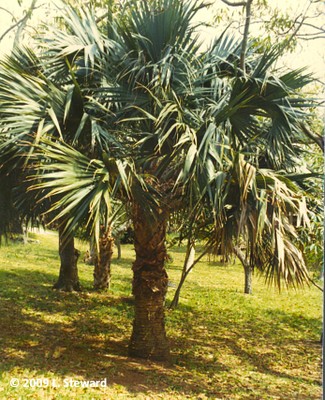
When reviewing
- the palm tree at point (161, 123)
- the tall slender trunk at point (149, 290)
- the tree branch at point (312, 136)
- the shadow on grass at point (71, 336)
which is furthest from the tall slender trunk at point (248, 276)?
the tree branch at point (312, 136)

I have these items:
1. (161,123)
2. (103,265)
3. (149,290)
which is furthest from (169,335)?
(161,123)

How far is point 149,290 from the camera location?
447cm

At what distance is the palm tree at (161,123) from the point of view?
3744 mm

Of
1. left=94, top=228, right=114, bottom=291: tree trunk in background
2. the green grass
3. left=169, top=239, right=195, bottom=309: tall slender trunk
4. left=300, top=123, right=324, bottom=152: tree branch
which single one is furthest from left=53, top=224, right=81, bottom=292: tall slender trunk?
left=300, top=123, right=324, bottom=152: tree branch

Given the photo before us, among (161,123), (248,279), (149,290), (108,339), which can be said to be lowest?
(108,339)

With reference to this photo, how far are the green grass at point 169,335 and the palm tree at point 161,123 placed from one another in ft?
0.93

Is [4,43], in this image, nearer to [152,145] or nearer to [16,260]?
[152,145]

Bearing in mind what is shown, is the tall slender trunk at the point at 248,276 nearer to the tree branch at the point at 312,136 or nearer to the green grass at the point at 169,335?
the green grass at the point at 169,335

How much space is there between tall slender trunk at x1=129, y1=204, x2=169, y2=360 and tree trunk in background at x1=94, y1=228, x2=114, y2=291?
389 millimetres

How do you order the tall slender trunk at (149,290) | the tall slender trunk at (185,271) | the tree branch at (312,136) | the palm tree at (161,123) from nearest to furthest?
1. the palm tree at (161,123)
2. the tree branch at (312,136)
3. the tall slender trunk at (149,290)
4. the tall slender trunk at (185,271)

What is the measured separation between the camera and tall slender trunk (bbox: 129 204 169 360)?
446 centimetres

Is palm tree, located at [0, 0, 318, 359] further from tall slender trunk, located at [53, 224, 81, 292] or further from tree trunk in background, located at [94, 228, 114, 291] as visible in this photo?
tall slender trunk, located at [53, 224, 81, 292]

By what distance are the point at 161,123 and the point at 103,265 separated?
59.4 inches

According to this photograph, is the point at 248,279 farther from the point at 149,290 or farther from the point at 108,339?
the point at 108,339
